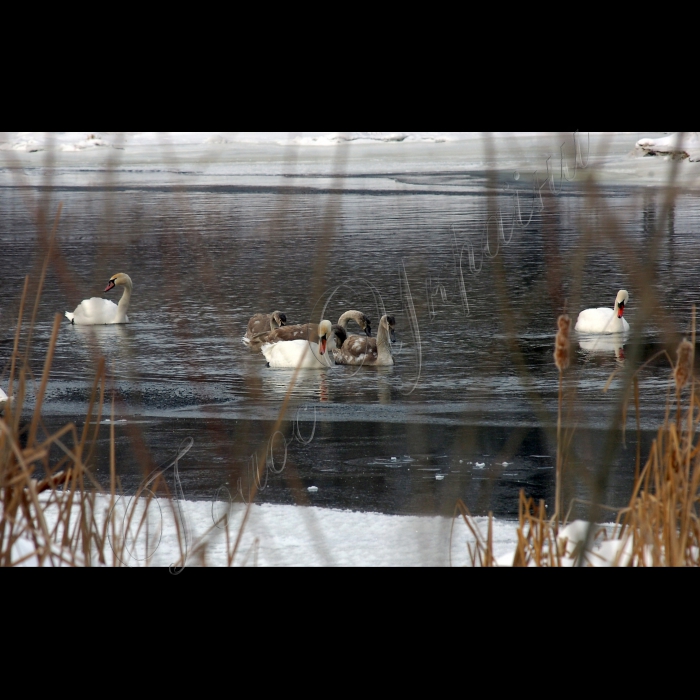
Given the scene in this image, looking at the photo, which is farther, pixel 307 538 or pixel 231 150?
pixel 307 538

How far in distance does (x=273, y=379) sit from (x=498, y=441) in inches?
93.0

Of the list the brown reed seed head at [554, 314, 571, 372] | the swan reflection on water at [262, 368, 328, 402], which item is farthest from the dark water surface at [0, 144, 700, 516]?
the brown reed seed head at [554, 314, 571, 372]

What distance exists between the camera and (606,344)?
8656mm

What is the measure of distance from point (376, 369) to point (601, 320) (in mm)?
2406

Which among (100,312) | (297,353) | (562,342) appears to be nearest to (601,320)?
(297,353)

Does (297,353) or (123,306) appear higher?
(123,306)

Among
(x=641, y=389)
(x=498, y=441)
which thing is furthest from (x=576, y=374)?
(x=498, y=441)

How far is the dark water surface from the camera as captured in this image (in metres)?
3.24

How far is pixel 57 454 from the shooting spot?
5781mm

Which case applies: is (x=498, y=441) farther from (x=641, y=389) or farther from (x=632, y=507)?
(x=632, y=507)

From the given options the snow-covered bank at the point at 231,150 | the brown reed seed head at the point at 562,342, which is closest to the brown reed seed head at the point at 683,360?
the brown reed seed head at the point at 562,342

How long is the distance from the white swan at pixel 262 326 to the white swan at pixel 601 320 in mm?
2681

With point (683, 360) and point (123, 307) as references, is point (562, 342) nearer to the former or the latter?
point (683, 360)

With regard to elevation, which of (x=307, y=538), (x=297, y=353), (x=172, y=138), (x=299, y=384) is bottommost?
(x=307, y=538)
